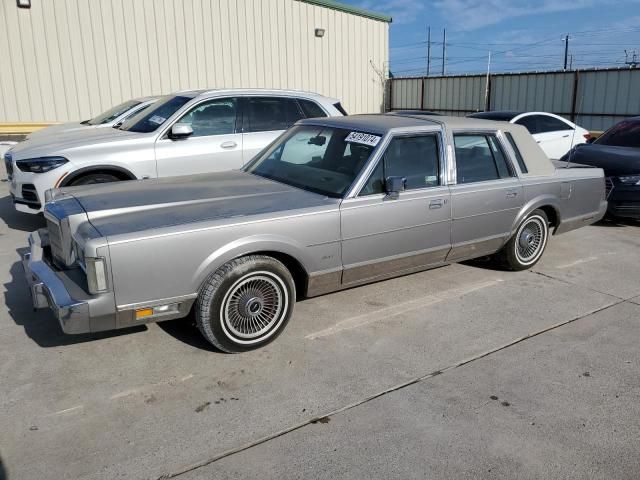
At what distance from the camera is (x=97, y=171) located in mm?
6879

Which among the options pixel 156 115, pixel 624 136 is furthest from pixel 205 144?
pixel 624 136

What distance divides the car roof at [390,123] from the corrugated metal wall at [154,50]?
36.8ft

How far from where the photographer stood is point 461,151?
5285mm

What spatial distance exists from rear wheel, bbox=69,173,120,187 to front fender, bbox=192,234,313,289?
146 inches

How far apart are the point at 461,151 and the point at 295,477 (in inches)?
136

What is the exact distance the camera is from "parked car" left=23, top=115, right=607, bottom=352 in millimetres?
3629

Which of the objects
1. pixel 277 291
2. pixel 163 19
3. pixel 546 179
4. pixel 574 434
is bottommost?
pixel 574 434

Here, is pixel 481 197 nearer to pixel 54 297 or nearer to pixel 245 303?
pixel 245 303

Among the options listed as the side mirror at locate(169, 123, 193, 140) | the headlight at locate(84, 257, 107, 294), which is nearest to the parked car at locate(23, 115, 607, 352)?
the headlight at locate(84, 257, 107, 294)

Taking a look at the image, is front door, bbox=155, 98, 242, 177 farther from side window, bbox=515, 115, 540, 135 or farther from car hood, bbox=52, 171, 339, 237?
side window, bbox=515, 115, 540, 135

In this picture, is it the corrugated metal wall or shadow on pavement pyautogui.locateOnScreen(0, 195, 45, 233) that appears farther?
the corrugated metal wall

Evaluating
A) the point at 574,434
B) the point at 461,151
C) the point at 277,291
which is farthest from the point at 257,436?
the point at 461,151

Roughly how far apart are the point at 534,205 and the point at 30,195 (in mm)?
5753

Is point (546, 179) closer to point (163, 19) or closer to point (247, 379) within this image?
point (247, 379)
